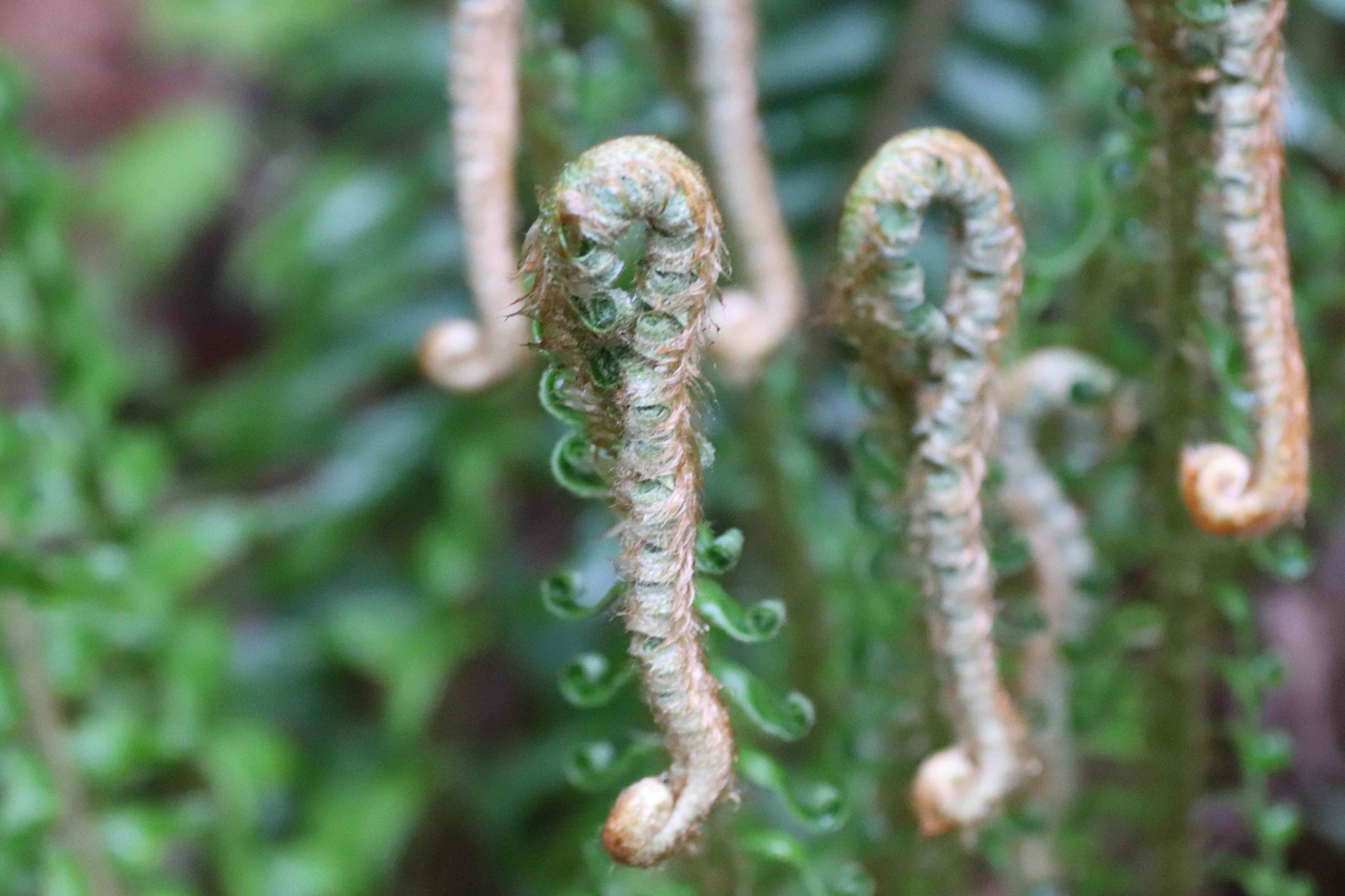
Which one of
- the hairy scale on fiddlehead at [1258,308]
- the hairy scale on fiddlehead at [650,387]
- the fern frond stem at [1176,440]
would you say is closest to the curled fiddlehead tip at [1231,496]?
the hairy scale on fiddlehead at [1258,308]

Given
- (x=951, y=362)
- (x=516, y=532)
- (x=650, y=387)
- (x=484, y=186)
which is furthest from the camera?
(x=516, y=532)

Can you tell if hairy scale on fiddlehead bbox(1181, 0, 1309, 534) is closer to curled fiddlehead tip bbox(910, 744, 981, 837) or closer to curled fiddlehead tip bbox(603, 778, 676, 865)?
curled fiddlehead tip bbox(910, 744, 981, 837)

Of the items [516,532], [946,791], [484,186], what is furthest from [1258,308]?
[516,532]

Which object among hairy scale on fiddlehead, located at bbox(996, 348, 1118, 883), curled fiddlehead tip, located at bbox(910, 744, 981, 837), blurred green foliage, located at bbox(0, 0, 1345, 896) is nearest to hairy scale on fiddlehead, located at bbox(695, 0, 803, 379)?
blurred green foliage, located at bbox(0, 0, 1345, 896)

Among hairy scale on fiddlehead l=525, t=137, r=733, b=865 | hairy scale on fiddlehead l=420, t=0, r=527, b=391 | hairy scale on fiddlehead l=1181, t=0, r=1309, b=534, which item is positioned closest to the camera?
hairy scale on fiddlehead l=525, t=137, r=733, b=865

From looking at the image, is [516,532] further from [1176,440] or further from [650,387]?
[650,387]

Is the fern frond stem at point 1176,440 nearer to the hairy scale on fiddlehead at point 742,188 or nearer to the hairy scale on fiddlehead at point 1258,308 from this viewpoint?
the hairy scale on fiddlehead at point 1258,308
